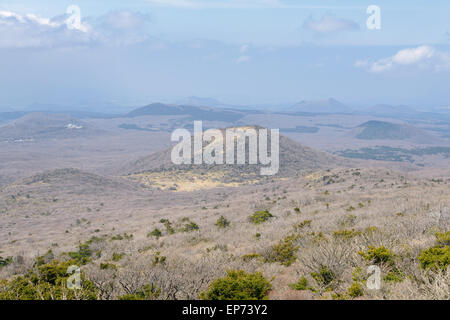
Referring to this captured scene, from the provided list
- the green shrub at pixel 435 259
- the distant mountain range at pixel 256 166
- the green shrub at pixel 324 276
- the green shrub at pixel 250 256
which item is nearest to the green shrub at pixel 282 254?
the green shrub at pixel 250 256

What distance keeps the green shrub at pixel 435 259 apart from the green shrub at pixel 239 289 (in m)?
3.03

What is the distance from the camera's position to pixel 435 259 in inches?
261

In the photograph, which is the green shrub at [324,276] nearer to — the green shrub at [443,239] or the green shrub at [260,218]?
the green shrub at [443,239]

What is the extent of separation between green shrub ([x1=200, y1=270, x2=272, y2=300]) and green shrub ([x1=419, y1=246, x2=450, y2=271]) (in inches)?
119

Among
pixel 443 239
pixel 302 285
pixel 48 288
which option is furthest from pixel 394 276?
pixel 48 288

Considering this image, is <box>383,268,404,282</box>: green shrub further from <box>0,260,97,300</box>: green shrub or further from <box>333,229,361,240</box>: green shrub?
<box>0,260,97,300</box>: green shrub

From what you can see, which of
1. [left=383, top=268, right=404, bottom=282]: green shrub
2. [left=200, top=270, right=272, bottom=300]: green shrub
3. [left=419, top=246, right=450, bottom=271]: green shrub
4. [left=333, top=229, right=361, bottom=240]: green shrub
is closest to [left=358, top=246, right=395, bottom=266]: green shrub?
[left=383, top=268, right=404, bottom=282]: green shrub

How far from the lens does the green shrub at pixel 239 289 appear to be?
6.54 m

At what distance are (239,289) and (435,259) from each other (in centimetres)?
376

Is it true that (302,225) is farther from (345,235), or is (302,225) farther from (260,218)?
(260,218)

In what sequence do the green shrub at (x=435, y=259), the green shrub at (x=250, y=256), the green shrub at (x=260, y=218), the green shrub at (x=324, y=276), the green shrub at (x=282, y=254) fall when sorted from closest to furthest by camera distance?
the green shrub at (x=435, y=259) < the green shrub at (x=324, y=276) < the green shrub at (x=282, y=254) < the green shrub at (x=250, y=256) < the green shrub at (x=260, y=218)
